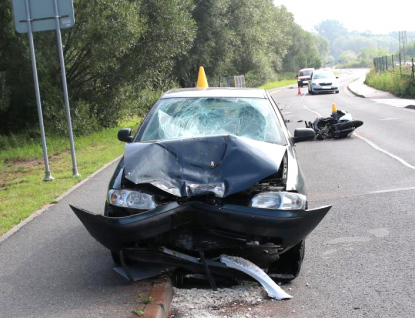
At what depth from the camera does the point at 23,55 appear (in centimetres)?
1722

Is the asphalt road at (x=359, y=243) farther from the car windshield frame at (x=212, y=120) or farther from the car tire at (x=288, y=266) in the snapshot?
the car windshield frame at (x=212, y=120)

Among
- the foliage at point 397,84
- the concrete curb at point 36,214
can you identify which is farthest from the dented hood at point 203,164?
the foliage at point 397,84

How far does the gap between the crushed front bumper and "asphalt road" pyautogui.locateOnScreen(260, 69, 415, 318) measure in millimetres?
615

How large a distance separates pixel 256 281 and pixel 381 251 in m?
1.70

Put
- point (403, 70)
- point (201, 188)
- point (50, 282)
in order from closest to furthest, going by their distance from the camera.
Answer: point (201, 188) → point (50, 282) → point (403, 70)

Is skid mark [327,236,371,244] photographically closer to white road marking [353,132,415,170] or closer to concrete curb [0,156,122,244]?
concrete curb [0,156,122,244]

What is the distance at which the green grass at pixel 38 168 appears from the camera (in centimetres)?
904

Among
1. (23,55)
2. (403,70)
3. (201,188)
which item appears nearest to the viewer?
(201,188)

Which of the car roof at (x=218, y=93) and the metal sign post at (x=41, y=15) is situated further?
the metal sign post at (x=41, y=15)

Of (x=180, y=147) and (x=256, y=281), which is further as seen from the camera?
(x=180, y=147)

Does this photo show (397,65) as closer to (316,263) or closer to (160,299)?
(316,263)

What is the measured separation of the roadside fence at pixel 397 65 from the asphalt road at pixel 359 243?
24.9 m

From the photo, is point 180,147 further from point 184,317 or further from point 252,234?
point 184,317

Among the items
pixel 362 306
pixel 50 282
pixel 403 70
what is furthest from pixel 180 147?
pixel 403 70
